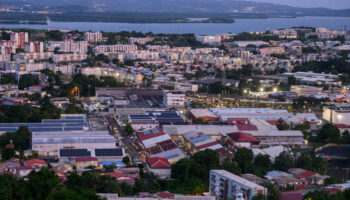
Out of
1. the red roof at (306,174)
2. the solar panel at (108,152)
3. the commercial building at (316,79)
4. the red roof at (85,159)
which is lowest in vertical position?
the solar panel at (108,152)

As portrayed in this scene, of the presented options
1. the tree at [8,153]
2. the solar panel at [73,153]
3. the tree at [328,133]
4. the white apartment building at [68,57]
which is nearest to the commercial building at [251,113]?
the tree at [328,133]

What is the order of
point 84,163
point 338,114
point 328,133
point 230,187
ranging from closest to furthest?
point 230,187
point 84,163
point 328,133
point 338,114

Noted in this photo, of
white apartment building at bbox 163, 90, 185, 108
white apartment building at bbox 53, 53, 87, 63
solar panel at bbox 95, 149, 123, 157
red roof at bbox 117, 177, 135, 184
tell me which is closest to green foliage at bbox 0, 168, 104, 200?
red roof at bbox 117, 177, 135, 184

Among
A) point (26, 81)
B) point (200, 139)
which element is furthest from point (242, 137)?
point (26, 81)

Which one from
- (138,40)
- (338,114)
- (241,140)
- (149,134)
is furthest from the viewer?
(138,40)

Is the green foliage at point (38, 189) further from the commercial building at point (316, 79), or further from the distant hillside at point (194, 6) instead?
the distant hillside at point (194, 6)

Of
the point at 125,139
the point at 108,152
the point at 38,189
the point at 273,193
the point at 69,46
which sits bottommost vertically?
the point at 125,139

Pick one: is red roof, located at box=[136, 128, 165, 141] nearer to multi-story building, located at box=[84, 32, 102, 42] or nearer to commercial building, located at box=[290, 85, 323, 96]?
commercial building, located at box=[290, 85, 323, 96]

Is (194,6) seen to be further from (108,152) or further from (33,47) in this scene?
(108,152)
